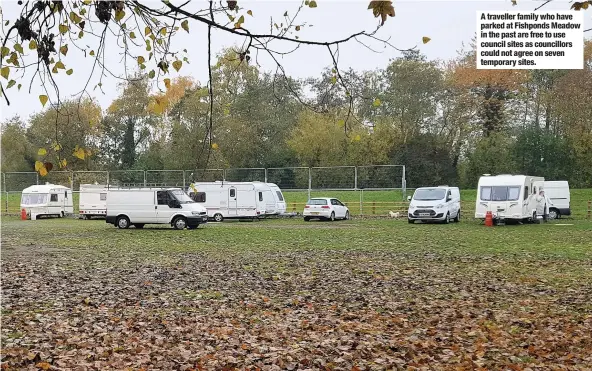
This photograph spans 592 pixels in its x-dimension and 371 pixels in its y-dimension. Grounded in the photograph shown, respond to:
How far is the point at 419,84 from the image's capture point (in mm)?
49375

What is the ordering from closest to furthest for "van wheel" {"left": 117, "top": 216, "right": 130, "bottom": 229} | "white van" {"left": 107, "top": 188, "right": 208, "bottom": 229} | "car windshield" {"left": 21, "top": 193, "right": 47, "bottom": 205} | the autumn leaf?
the autumn leaf, "white van" {"left": 107, "top": 188, "right": 208, "bottom": 229}, "van wheel" {"left": 117, "top": 216, "right": 130, "bottom": 229}, "car windshield" {"left": 21, "top": 193, "right": 47, "bottom": 205}

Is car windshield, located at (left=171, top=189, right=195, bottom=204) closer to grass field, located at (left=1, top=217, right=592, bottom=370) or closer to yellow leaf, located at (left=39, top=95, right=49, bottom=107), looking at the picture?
grass field, located at (left=1, top=217, right=592, bottom=370)

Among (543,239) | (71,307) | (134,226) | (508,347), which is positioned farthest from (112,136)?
(508,347)

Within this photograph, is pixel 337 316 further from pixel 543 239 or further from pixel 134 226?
pixel 134 226

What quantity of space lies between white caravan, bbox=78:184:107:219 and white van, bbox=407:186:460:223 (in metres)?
18.9

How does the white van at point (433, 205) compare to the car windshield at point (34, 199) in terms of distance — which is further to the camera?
the car windshield at point (34, 199)

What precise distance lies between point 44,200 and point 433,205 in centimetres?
2514

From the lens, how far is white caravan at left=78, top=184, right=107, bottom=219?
39031 mm

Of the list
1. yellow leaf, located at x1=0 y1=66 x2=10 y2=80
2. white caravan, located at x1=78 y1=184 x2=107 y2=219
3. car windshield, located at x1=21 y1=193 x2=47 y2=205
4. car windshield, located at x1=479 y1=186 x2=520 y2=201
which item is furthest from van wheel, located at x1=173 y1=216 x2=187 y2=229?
yellow leaf, located at x1=0 y1=66 x2=10 y2=80

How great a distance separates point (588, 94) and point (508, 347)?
4295 cm

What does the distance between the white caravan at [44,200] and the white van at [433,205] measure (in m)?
23.2

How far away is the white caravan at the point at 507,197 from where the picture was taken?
30.1 metres

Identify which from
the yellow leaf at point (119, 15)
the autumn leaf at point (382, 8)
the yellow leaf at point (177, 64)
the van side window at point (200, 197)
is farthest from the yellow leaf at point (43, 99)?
the van side window at point (200, 197)

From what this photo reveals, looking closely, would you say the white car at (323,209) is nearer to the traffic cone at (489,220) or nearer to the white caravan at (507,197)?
the white caravan at (507,197)
